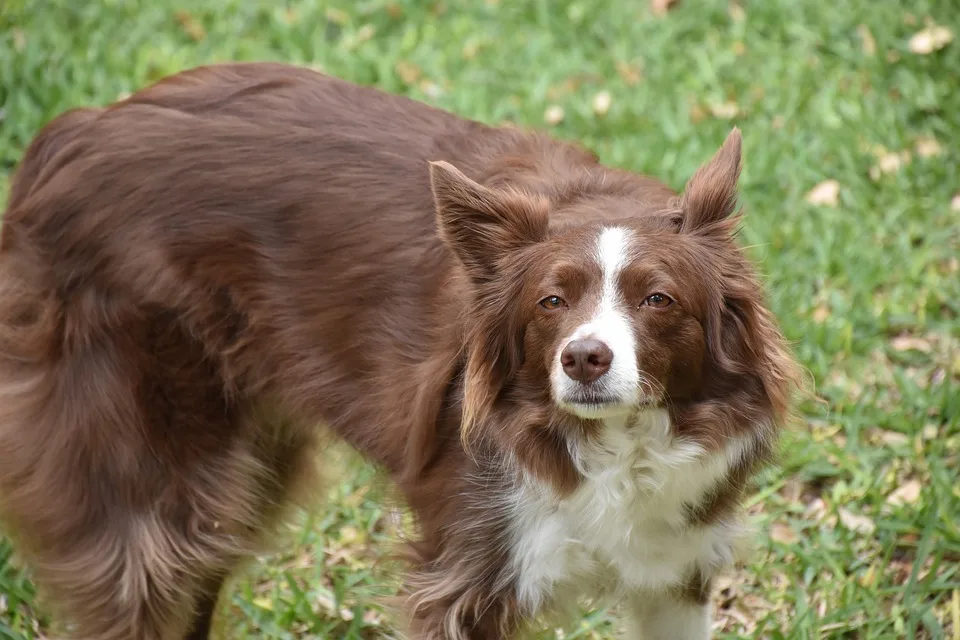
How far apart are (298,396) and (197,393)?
1.02ft

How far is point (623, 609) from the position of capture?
4.01m

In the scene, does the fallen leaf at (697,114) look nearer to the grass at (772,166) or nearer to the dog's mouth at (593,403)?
the grass at (772,166)

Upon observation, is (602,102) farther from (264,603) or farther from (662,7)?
(264,603)

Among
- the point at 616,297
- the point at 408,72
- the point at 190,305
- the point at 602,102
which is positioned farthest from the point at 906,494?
the point at 408,72

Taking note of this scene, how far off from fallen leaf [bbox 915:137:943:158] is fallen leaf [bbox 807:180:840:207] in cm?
59

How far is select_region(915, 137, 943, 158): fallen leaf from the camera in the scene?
6.91 metres

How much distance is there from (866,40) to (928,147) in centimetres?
119

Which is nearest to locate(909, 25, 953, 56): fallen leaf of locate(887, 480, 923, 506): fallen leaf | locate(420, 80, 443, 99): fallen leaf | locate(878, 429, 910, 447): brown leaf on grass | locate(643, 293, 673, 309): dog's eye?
locate(420, 80, 443, 99): fallen leaf

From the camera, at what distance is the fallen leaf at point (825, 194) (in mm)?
6648

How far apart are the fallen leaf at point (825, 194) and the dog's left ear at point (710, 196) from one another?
338cm

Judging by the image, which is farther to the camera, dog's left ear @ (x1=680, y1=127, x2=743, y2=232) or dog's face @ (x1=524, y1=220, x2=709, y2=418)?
dog's left ear @ (x1=680, y1=127, x2=743, y2=232)

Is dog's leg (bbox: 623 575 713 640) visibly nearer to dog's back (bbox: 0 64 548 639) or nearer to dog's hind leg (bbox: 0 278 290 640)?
dog's back (bbox: 0 64 548 639)

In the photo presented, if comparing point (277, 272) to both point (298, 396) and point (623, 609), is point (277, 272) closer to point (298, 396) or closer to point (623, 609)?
point (298, 396)

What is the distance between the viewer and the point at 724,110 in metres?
7.32
